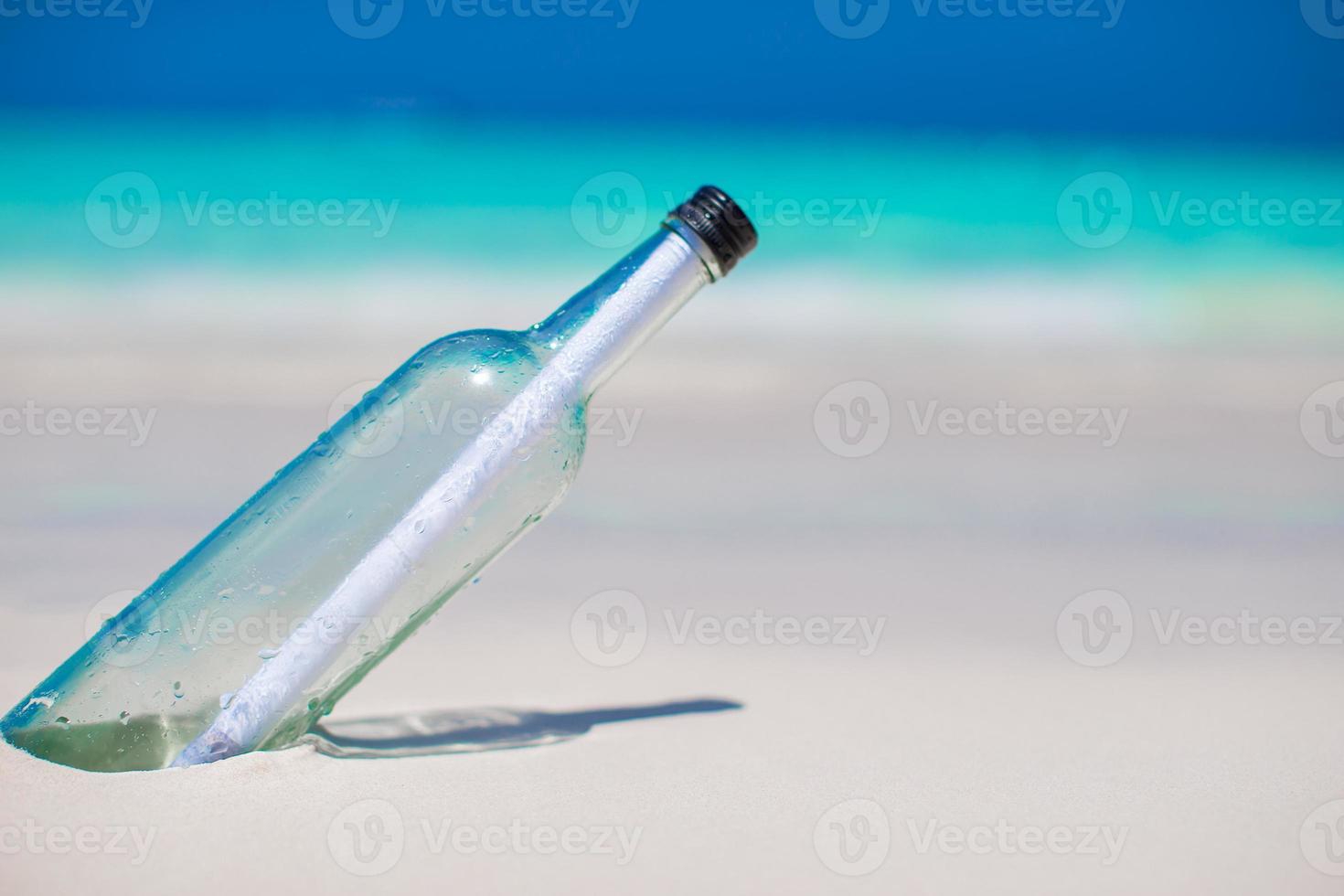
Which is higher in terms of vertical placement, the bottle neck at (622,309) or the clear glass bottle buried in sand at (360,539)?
the bottle neck at (622,309)

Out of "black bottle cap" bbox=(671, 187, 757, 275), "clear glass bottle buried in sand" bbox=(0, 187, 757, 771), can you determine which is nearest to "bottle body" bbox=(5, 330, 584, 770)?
"clear glass bottle buried in sand" bbox=(0, 187, 757, 771)

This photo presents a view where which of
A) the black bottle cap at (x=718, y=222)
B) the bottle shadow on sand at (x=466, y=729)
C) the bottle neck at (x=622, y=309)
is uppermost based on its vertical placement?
the black bottle cap at (x=718, y=222)

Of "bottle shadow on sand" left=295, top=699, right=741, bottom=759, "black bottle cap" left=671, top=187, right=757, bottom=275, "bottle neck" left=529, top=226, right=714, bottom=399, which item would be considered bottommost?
"bottle shadow on sand" left=295, top=699, right=741, bottom=759

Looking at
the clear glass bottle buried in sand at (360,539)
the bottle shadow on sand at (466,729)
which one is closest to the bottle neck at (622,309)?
the clear glass bottle buried in sand at (360,539)

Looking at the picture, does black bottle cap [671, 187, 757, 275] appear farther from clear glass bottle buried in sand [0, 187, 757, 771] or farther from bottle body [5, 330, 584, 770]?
bottle body [5, 330, 584, 770]

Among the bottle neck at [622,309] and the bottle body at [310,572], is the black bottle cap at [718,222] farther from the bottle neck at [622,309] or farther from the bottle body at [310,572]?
the bottle body at [310,572]
